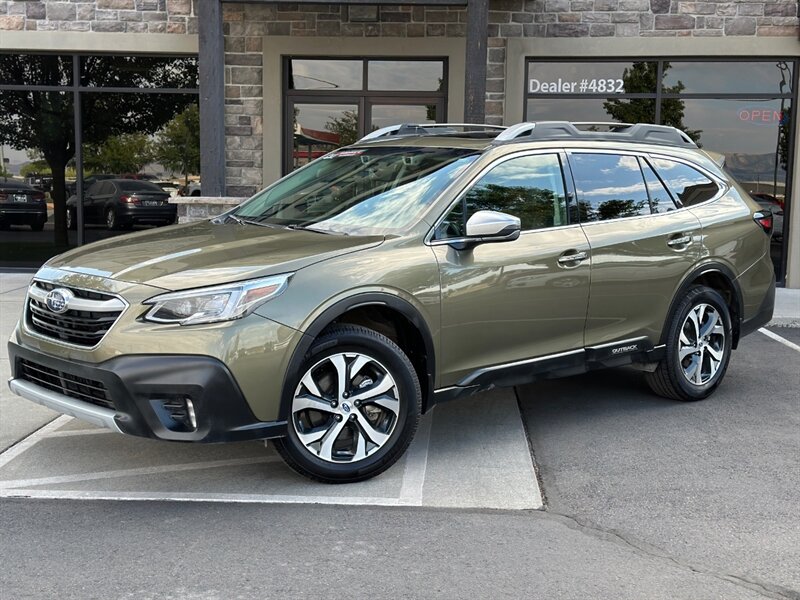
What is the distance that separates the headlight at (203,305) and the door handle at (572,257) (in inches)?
79.2

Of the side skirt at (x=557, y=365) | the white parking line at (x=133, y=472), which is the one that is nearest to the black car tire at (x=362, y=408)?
the side skirt at (x=557, y=365)

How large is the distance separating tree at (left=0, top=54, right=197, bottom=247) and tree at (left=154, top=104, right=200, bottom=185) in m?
0.12

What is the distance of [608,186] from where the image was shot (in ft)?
18.9

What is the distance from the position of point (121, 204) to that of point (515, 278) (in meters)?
9.06

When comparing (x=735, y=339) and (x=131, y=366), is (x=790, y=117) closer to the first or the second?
(x=735, y=339)

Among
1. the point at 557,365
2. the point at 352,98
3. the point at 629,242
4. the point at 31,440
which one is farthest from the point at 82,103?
the point at 557,365

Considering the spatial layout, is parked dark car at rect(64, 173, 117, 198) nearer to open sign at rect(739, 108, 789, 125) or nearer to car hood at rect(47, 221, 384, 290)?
car hood at rect(47, 221, 384, 290)

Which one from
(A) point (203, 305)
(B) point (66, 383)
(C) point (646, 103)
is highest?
(C) point (646, 103)

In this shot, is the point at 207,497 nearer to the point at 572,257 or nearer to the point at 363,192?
the point at 363,192

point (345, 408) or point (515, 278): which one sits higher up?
point (515, 278)

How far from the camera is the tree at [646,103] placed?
12.0m

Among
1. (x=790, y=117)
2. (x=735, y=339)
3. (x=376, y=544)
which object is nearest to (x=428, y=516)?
(x=376, y=544)

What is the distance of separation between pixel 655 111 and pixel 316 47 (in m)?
4.68

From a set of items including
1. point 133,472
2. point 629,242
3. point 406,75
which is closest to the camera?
point 133,472
